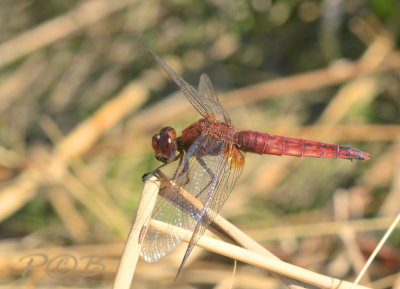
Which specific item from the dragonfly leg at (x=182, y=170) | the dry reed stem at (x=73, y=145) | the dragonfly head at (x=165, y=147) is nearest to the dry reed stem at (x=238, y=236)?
the dragonfly leg at (x=182, y=170)

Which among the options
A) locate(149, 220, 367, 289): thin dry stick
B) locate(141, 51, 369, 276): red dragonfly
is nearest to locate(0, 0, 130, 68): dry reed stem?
locate(141, 51, 369, 276): red dragonfly

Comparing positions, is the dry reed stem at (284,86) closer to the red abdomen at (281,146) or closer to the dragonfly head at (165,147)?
the red abdomen at (281,146)

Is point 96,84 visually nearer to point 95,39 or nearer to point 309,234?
point 95,39

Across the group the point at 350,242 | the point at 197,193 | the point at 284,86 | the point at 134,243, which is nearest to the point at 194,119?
the point at 284,86

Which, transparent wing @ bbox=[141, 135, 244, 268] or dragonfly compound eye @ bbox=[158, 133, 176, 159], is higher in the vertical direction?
dragonfly compound eye @ bbox=[158, 133, 176, 159]

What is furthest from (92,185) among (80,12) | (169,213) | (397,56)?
(397,56)

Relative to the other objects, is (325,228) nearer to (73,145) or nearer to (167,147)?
(167,147)

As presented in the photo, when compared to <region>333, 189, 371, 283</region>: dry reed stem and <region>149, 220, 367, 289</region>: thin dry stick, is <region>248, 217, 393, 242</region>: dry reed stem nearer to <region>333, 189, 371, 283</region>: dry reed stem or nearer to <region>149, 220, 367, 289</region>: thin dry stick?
<region>333, 189, 371, 283</region>: dry reed stem
